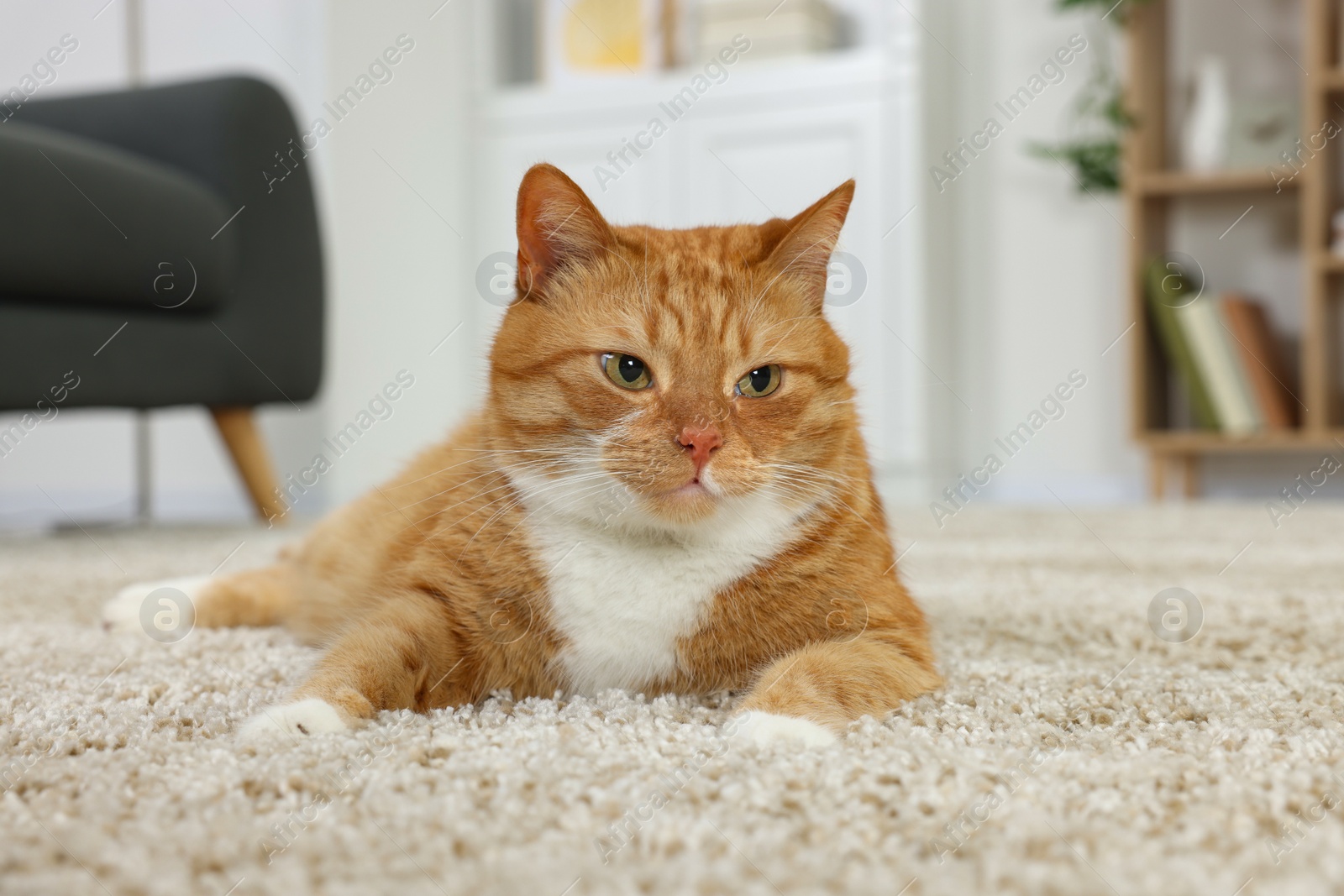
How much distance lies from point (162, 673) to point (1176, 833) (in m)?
0.95

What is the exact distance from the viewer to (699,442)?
98 centimetres

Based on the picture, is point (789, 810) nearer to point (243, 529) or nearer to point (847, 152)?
point (243, 529)

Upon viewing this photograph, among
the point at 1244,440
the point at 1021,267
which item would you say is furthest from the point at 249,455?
the point at 1244,440

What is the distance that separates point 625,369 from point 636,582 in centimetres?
21

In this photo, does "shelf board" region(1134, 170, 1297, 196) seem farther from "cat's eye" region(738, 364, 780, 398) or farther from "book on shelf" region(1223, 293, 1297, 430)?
"cat's eye" region(738, 364, 780, 398)

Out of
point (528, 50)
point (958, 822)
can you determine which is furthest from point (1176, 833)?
point (528, 50)

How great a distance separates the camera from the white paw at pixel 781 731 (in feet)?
2.78

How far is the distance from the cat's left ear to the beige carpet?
0.45 m

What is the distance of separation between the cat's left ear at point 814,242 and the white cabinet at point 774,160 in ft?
9.71

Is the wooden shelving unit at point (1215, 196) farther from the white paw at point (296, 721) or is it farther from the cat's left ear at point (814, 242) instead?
the white paw at point (296, 721)

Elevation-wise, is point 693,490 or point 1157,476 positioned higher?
point 693,490

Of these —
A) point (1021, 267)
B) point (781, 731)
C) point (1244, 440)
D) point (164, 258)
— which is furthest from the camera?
point (1021, 267)

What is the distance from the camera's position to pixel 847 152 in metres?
4.43

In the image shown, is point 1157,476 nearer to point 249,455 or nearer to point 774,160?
point 774,160
